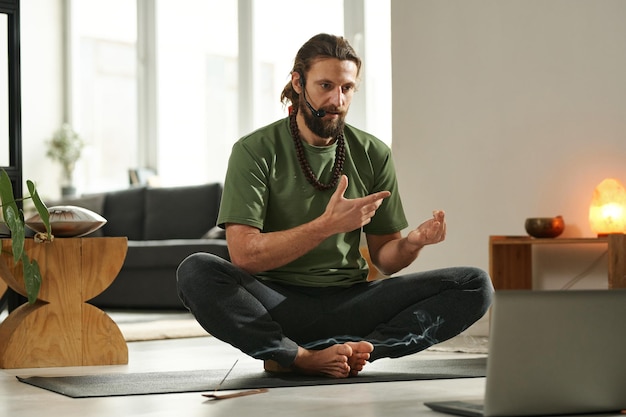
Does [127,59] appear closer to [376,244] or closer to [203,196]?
[203,196]

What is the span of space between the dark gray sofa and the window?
3.28 feet

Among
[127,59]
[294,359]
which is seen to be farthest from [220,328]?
[127,59]

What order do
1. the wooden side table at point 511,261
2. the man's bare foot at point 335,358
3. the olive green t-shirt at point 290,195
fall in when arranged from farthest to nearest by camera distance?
the wooden side table at point 511,261, the olive green t-shirt at point 290,195, the man's bare foot at point 335,358

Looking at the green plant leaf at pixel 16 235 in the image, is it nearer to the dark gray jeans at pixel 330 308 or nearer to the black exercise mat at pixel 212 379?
the black exercise mat at pixel 212 379

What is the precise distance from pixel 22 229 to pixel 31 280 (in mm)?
192

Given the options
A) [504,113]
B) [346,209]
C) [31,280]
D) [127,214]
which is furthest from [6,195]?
[127,214]

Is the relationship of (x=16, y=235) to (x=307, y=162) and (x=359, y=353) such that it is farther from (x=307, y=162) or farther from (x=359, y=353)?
(x=359, y=353)

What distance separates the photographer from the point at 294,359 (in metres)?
2.73

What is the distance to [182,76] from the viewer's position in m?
8.48

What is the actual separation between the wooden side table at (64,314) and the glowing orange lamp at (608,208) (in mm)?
1856

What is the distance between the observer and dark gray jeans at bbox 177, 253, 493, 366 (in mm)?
2723

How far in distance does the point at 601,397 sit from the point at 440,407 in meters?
0.35

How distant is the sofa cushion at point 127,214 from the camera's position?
7.32m

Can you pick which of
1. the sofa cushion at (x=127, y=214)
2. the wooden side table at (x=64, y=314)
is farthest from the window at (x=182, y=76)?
the wooden side table at (x=64, y=314)
